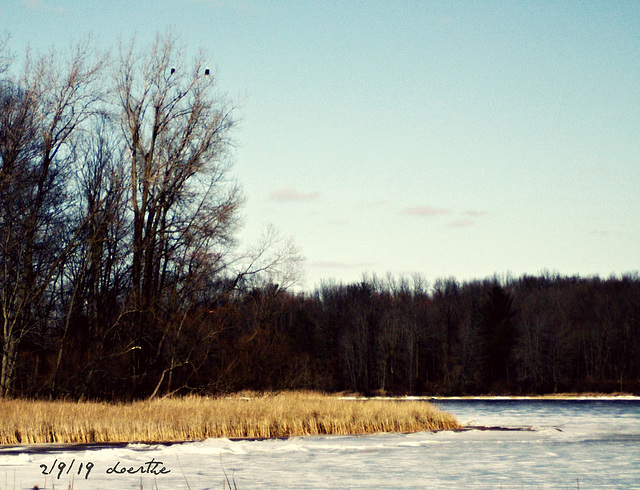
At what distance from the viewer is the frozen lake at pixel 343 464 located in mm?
10195

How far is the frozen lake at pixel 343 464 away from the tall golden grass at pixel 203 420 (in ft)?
4.49

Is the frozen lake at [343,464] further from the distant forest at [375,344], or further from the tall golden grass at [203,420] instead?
the distant forest at [375,344]

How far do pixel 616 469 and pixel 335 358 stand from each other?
187 feet

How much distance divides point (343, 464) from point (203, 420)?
6.00m

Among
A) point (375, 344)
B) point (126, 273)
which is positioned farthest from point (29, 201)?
point (375, 344)

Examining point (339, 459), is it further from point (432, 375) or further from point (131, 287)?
point (432, 375)

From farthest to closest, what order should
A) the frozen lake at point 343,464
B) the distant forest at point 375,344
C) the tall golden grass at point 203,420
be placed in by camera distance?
1. the distant forest at point 375,344
2. the tall golden grass at point 203,420
3. the frozen lake at point 343,464

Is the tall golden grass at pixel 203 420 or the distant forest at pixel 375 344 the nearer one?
the tall golden grass at pixel 203 420

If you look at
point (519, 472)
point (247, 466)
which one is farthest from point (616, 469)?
point (247, 466)

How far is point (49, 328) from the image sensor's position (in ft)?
81.7

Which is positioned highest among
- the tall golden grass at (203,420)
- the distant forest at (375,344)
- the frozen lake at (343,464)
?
the distant forest at (375,344)

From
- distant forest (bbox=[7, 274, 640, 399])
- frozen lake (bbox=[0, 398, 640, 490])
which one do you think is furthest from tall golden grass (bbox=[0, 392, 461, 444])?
distant forest (bbox=[7, 274, 640, 399])

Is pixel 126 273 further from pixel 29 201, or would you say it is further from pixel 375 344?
pixel 375 344

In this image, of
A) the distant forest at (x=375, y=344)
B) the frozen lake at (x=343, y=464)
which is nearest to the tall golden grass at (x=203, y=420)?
the frozen lake at (x=343, y=464)
